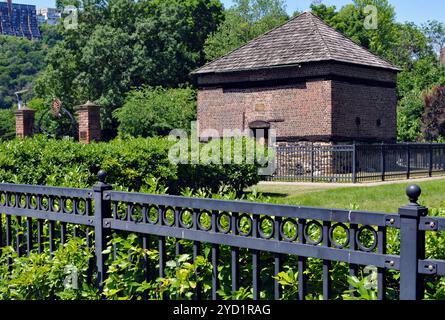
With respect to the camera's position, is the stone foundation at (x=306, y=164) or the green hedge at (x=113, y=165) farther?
the stone foundation at (x=306, y=164)

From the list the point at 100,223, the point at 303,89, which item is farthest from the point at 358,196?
the point at 100,223

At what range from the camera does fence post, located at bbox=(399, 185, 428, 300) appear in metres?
3.14

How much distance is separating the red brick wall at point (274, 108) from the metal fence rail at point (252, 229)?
24.9 metres

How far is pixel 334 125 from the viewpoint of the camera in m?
29.9

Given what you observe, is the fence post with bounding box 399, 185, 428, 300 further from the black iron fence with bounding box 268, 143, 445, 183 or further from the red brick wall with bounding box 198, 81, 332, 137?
the red brick wall with bounding box 198, 81, 332, 137

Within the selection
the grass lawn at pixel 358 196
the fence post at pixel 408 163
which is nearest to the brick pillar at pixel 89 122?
the grass lawn at pixel 358 196

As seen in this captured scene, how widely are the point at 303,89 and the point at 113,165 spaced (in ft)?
60.1

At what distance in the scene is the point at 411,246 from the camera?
3.16 m

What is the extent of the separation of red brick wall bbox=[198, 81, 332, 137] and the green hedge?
1262cm

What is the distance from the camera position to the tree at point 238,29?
2012 inches

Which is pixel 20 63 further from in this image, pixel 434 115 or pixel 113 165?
pixel 113 165

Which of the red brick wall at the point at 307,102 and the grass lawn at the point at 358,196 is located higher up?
the red brick wall at the point at 307,102

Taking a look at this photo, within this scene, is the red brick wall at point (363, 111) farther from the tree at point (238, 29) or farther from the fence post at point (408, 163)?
the tree at point (238, 29)
